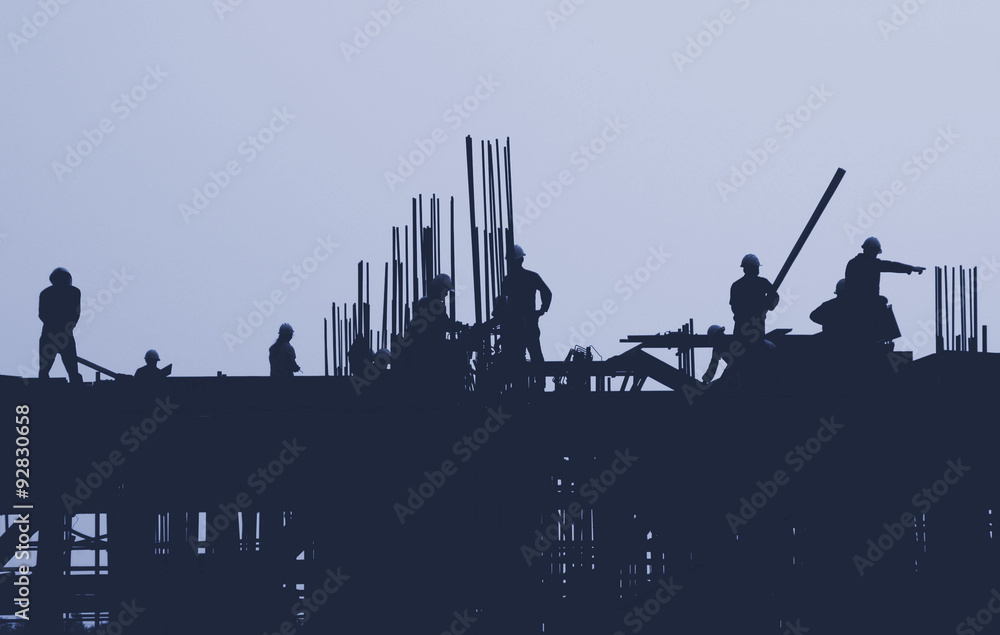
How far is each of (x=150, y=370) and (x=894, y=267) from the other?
8726 mm

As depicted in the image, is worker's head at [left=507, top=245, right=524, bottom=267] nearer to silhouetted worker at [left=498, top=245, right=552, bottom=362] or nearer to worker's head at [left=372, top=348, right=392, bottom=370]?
silhouetted worker at [left=498, top=245, right=552, bottom=362]

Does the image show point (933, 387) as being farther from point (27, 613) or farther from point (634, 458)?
point (27, 613)

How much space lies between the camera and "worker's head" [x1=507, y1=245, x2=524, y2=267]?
60.2ft

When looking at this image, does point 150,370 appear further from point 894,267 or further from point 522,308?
point 894,267

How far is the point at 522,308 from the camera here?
59.0 feet

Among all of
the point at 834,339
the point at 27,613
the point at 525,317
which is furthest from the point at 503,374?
the point at 27,613

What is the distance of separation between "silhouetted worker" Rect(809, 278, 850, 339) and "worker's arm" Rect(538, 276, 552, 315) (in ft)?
10.7

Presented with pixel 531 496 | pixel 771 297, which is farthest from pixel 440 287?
pixel 771 297

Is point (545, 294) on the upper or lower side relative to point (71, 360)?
upper

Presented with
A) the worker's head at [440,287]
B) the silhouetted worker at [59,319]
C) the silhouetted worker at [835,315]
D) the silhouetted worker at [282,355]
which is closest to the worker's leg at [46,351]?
the silhouetted worker at [59,319]

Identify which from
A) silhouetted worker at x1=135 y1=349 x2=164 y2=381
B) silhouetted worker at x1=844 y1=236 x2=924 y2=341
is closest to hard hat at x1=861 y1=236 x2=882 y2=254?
silhouetted worker at x1=844 y1=236 x2=924 y2=341

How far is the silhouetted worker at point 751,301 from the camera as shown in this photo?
16234 mm

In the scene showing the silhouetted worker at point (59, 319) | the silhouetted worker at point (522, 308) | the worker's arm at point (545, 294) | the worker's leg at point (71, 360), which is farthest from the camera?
the worker's arm at point (545, 294)

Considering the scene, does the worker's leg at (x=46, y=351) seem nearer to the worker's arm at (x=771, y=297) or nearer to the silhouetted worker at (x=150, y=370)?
the silhouetted worker at (x=150, y=370)
